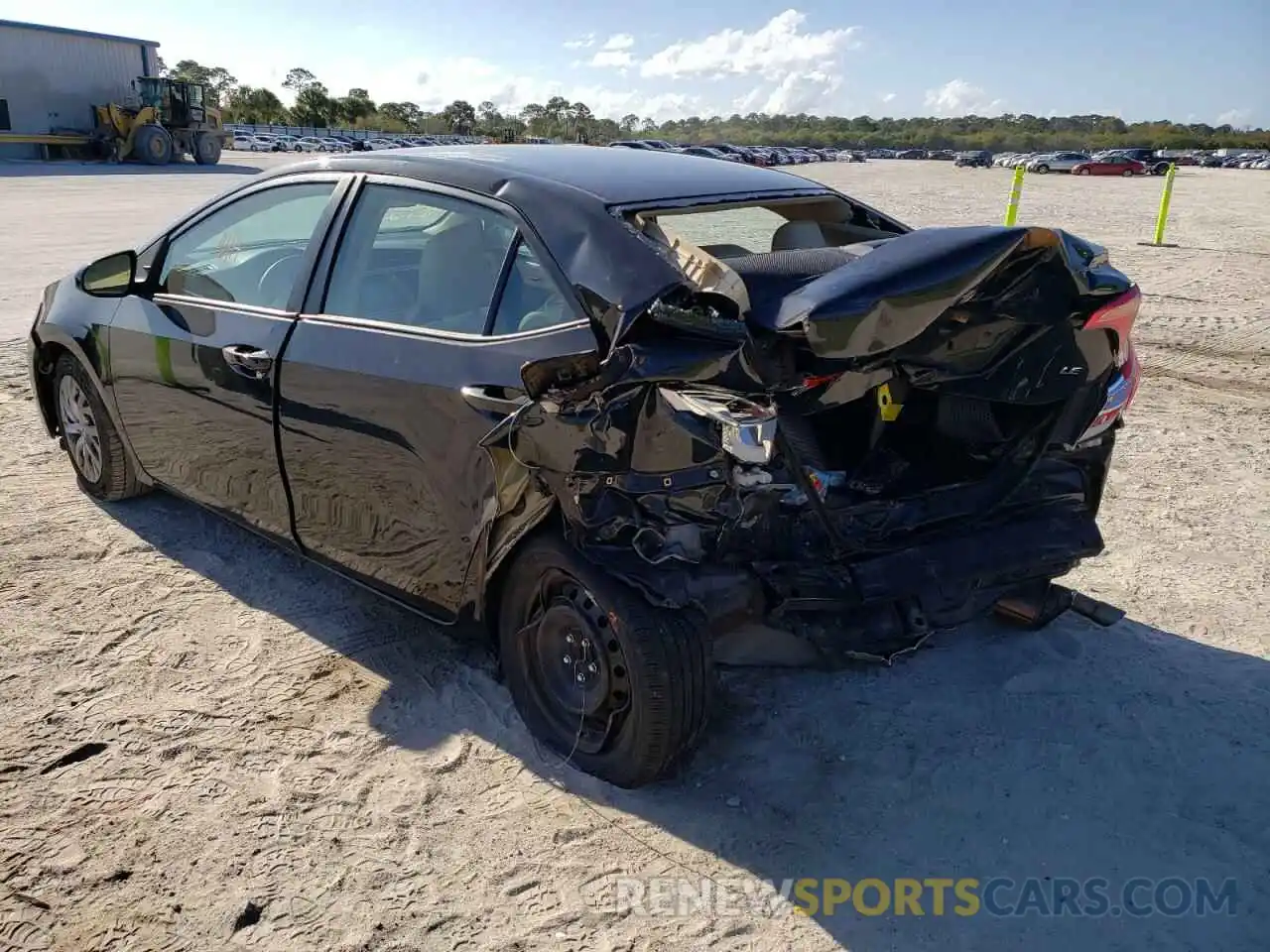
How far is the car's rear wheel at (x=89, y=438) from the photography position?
458cm

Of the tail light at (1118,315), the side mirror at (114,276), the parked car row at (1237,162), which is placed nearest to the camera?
the tail light at (1118,315)

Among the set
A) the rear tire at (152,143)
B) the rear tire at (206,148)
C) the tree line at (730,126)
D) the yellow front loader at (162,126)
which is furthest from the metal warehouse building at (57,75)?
the tree line at (730,126)

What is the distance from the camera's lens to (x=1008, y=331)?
2955 mm

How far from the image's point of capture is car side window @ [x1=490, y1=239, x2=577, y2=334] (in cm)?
278

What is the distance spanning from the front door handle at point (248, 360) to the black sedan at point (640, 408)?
1cm

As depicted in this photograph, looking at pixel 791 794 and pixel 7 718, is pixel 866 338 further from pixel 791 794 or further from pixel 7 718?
pixel 7 718

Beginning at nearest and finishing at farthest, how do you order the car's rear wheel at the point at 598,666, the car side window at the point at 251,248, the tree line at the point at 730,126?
1. the car's rear wheel at the point at 598,666
2. the car side window at the point at 251,248
3. the tree line at the point at 730,126

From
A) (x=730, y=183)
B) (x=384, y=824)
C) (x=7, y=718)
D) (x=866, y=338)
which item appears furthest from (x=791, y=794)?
(x=7, y=718)

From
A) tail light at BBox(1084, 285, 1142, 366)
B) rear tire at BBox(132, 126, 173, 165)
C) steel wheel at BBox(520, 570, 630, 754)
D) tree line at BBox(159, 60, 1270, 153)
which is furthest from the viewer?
tree line at BBox(159, 60, 1270, 153)

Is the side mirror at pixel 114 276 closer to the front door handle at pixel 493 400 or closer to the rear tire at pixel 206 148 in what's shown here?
the front door handle at pixel 493 400

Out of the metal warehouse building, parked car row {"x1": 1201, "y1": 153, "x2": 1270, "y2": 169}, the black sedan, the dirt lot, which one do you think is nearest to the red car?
parked car row {"x1": 1201, "y1": 153, "x2": 1270, "y2": 169}

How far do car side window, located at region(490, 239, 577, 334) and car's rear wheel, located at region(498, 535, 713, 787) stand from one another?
2.06 feet

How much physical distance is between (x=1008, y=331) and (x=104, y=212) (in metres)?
20.1

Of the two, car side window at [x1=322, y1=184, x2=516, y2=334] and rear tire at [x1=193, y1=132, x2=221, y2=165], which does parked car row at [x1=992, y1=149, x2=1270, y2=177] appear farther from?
car side window at [x1=322, y1=184, x2=516, y2=334]
